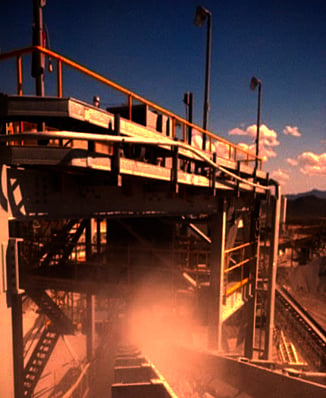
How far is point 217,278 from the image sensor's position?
834 cm

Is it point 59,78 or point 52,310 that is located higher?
point 59,78

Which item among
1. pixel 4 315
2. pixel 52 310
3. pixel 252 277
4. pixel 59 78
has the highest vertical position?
pixel 59 78

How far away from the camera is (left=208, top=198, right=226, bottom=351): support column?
328 inches

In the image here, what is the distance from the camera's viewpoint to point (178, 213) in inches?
252

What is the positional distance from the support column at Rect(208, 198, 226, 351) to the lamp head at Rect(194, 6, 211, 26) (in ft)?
25.7

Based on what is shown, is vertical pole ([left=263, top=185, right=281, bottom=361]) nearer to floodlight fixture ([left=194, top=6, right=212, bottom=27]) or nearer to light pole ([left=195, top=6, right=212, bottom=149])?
light pole ([left=195, top=6, right=212, bottom=149])

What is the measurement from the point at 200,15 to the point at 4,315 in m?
12.2

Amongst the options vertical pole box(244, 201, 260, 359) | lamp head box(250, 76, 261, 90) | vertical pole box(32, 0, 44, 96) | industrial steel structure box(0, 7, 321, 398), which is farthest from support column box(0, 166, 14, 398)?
lamp head box(250, 76, 261, 90)

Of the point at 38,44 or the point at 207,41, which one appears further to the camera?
the point at 207,41

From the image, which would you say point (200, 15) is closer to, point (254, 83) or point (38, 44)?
point (254, 83)

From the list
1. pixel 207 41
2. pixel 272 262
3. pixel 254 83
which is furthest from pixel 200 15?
pixel 272 262

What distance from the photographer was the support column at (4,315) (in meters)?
3.17

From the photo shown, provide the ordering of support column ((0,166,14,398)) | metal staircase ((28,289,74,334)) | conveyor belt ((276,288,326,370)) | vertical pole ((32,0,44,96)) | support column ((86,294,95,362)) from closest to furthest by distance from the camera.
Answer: support column ((0,166,14,398))
vertical pole ((32,0,44,96))
metal staircase ((28,289,74,334))
support column ((86,294,95,362))
conveyor belt ((276,288,326,370))

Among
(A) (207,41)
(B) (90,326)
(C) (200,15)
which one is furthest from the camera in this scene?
(B) (90,326)
